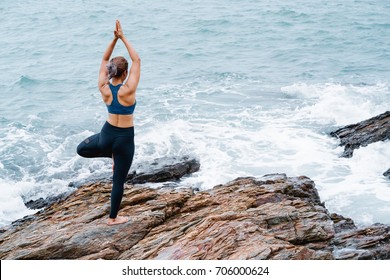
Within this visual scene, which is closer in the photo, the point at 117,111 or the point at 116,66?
the point at 116,66

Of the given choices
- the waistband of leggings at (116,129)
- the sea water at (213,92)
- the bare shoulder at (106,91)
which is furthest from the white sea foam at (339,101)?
the bare shoulder at (106,91)

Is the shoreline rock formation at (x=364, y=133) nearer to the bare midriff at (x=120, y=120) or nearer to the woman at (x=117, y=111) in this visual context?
the woman at (x=117, y=111)

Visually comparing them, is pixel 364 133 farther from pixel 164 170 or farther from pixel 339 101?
pixel 164 170

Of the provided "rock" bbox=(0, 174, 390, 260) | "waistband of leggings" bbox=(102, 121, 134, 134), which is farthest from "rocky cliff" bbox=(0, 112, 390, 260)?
"waistband of leggings" bbox=(102, 121, 134, 134)

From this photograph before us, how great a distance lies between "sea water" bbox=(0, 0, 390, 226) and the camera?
15.0 meters

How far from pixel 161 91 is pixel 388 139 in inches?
465

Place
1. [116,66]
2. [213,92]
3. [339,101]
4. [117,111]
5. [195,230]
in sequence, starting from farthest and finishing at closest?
1. [213,92]
2. [339,101]
3. [195,230]
4. [117,111]
5. [116,66]

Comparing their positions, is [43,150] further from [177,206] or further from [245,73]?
[245,73]

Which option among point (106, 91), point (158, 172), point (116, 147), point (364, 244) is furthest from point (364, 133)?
point (106, 91)

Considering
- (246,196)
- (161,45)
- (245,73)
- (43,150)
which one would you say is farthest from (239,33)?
(246,196)

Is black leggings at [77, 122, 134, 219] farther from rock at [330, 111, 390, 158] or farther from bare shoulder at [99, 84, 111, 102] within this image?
rock at [330, 111, 390, 158]

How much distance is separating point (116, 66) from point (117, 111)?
1.83 feet

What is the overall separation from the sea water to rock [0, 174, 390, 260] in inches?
167

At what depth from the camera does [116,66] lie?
19.4 feet
